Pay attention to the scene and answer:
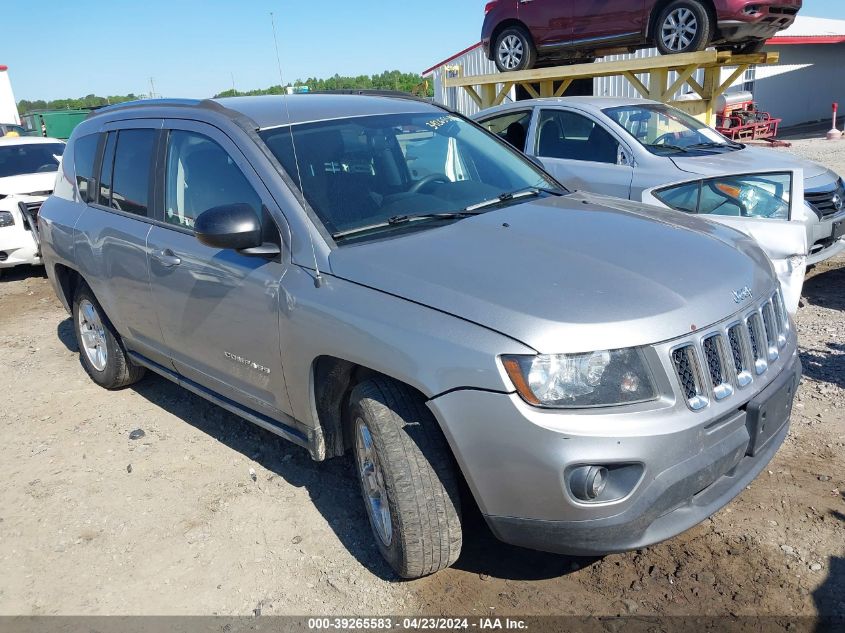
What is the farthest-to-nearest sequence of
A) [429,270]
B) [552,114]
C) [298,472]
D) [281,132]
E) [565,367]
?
[552,114] < [298,472] < [281,132] < [429,270] < [565,367]

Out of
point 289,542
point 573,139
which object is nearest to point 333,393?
point 289,542

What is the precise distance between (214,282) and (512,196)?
4.97 ft

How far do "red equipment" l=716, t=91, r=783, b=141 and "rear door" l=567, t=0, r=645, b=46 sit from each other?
10.7m

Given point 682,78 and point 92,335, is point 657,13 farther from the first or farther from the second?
point 92,335

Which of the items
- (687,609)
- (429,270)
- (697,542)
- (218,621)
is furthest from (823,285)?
(218,621)

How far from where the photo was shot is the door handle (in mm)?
3644

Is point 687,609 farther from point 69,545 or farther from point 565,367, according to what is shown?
point 69,545

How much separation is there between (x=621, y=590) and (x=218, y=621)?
62.7 inches

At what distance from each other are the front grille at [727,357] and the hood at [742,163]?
137 inches

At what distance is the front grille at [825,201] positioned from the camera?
20.5ft

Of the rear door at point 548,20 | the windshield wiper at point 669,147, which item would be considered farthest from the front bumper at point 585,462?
the rear door at point 548,20

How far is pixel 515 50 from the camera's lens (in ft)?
39.7

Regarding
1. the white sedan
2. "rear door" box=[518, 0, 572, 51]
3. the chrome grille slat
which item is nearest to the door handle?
the chrome grille slat

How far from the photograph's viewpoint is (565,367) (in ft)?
7.63
